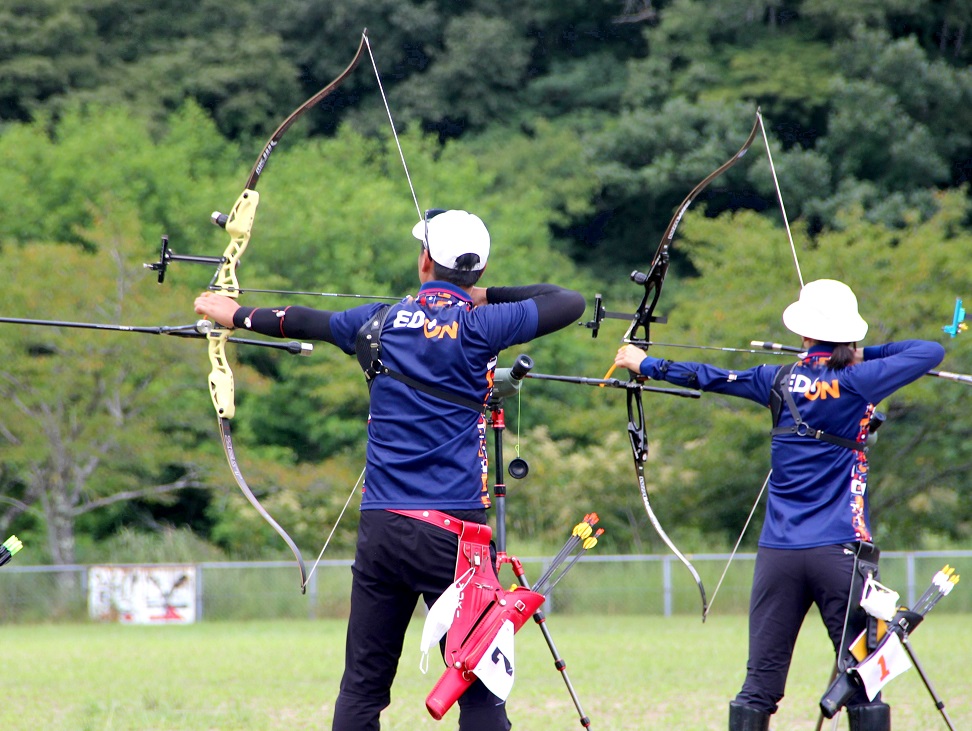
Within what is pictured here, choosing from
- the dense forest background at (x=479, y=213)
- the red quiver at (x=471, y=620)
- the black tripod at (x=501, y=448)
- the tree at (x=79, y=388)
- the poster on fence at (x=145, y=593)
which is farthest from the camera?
the dense forest background at (x=479, y=213)

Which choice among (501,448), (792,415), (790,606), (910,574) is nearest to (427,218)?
(501,448)

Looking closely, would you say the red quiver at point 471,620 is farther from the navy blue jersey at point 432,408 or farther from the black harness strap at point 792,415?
the black harness strap at point 792,415

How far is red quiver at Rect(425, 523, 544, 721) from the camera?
3.77 meters

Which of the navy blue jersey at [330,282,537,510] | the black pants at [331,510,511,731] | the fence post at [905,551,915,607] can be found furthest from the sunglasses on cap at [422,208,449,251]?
the fence post at [905,551,915,607]

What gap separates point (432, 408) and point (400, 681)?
4.94m

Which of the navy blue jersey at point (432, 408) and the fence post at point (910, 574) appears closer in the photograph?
the navy blue jersey at point (432, 408)

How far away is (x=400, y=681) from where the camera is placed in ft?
27.5

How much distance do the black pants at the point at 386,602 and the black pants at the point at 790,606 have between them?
1196mm

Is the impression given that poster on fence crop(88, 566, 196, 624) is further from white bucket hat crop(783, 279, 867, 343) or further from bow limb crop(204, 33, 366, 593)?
white bucket hat crop(783, 279, 867, 343)

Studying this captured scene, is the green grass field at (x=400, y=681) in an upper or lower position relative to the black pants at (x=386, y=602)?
lower

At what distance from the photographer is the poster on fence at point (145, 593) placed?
15508 mm

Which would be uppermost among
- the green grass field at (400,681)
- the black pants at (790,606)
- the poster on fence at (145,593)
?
the black pants at (790,606)

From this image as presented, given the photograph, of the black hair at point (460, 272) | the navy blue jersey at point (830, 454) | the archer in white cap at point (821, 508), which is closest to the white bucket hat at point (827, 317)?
the archer in white cap at point (821, 508)

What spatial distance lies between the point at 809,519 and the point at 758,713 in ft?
2.32
